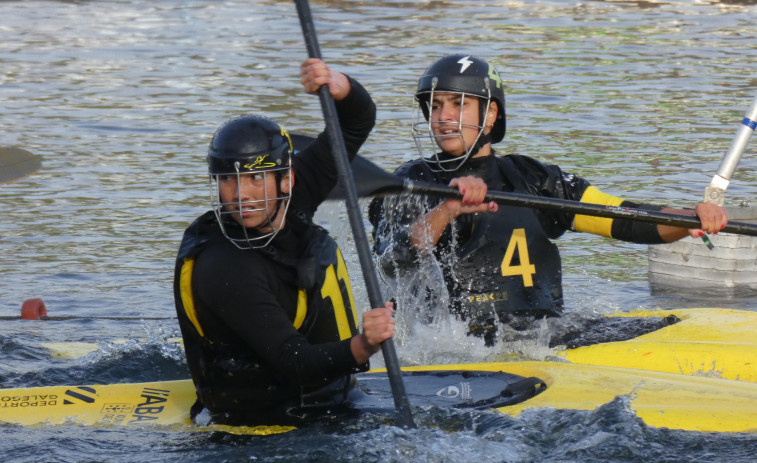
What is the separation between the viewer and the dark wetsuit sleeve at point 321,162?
448 cm

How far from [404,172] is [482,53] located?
12158mm

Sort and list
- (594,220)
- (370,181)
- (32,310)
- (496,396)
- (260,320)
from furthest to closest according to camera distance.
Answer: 1. (32,310)
2. (594,220)
3. (370,181)
4. (496,396)
5. (260,320)

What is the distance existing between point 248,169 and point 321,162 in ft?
1.55

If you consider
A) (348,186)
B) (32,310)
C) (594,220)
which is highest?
(348,186)

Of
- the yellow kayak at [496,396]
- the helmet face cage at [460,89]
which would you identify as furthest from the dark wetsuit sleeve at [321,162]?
the helmet face cage at [460,89]

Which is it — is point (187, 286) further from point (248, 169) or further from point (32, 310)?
point (32, 310)

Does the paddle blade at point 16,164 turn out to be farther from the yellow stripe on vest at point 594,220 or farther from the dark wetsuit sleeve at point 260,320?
the dark wetsuit sleeve at point 260,320

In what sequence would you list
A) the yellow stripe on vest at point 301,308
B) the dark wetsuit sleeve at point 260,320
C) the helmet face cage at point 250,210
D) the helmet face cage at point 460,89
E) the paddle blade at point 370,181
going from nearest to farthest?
the dark wetsuit sleeve at point 260,320 < the helmet face cage at point 250,210 < the yellow stripe on vest at point 301,308 < the paddle blade at point 370,181 < the helmet face cage at point 460,89

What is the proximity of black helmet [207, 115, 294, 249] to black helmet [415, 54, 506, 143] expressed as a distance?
1.57m

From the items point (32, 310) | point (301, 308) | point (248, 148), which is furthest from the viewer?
point (32, 310)

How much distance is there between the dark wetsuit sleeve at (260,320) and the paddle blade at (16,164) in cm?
762

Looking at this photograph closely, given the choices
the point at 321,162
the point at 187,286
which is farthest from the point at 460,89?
the point at 187,286

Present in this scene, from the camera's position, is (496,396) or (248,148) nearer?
(248,148)

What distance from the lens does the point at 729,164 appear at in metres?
6.07
